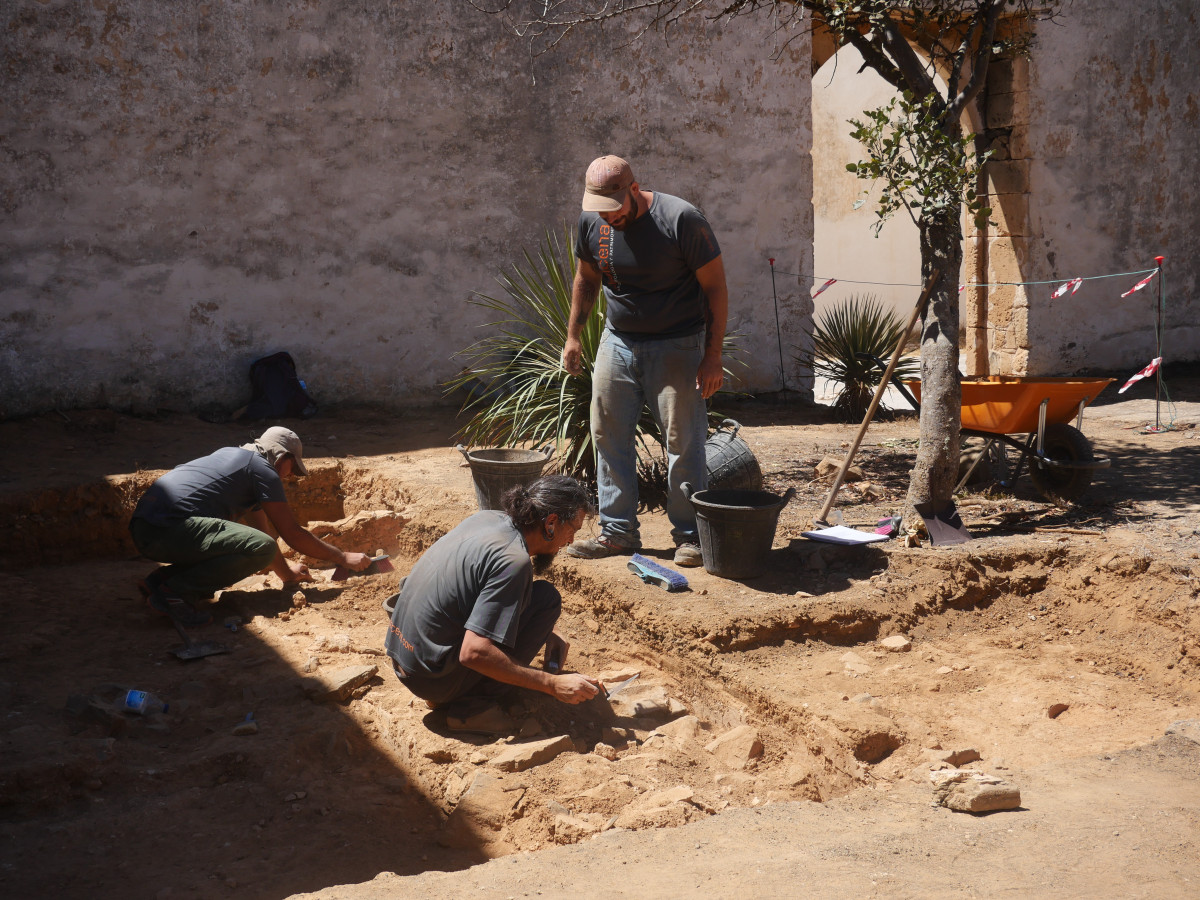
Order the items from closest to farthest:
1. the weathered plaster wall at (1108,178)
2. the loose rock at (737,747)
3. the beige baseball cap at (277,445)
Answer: the loose rock at (737,747), the beige baseball cap at (277,445), the weathered plaster wall at (1108,178)

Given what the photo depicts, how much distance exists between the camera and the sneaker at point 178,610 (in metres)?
4.96

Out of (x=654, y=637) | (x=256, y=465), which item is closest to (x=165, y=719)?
(x=256, y=465)

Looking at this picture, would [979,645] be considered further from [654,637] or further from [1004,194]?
[1004,194]

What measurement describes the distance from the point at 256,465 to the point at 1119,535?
424 centimetres

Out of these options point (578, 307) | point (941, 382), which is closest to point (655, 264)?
point (578, 307)

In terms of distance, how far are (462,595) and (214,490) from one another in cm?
215

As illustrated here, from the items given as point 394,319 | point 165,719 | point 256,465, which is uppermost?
point 394,319

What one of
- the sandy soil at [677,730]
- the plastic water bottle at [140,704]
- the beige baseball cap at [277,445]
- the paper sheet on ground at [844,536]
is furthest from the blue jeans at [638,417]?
the plastic water bottle at [140,704]

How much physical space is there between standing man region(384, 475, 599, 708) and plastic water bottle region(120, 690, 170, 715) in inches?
41.2

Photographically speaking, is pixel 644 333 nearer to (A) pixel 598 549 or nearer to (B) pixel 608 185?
(B) pixel 608 185

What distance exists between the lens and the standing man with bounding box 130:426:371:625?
496 cm

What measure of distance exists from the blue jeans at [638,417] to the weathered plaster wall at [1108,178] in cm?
645

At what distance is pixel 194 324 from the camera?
26.9 feet

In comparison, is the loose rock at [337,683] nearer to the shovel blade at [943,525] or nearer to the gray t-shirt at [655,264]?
the gray t-shirt at [655,264]
